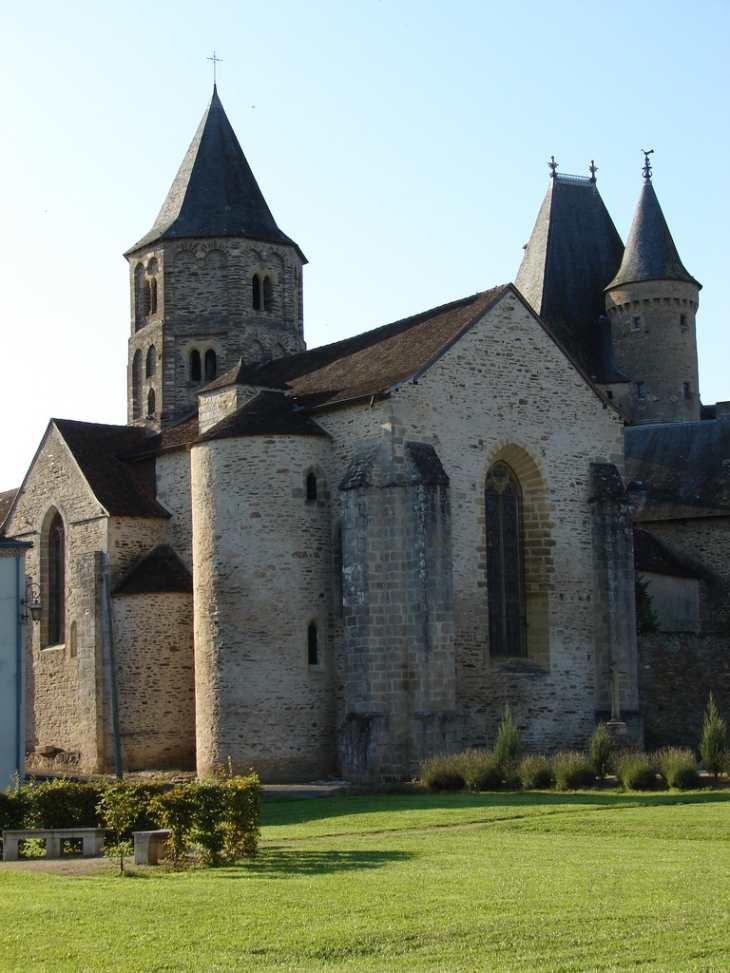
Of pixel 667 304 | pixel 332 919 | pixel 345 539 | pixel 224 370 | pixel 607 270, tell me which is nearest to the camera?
pixel 332 919

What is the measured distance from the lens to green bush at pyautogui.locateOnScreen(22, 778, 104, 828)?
17.4 meters

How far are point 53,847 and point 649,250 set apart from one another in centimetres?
3955

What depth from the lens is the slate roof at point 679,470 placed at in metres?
39.6

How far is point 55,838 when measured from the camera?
1661cm

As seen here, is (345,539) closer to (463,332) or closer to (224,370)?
(463,332)

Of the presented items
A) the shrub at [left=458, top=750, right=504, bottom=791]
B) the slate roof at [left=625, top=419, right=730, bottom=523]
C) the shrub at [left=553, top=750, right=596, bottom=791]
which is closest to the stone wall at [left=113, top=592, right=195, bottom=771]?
the shrub at [left=458, top=750, right=504, bottom=791]

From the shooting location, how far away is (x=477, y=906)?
11.5 meters

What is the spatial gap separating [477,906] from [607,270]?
44.9m

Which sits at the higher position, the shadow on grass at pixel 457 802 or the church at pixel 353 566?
the church at pixel 353 566

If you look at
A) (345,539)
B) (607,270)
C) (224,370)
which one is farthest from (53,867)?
(607,270)

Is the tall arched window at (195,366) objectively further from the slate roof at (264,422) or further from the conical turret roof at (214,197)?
the slate roof at (264,422)

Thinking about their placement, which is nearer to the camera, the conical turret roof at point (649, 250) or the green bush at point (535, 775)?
the green bush at point (535, 775)

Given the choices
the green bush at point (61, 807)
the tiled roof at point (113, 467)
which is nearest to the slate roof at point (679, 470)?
the tiled roof at point (113, 467)

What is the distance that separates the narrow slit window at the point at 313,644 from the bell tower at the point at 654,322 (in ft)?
79.0
